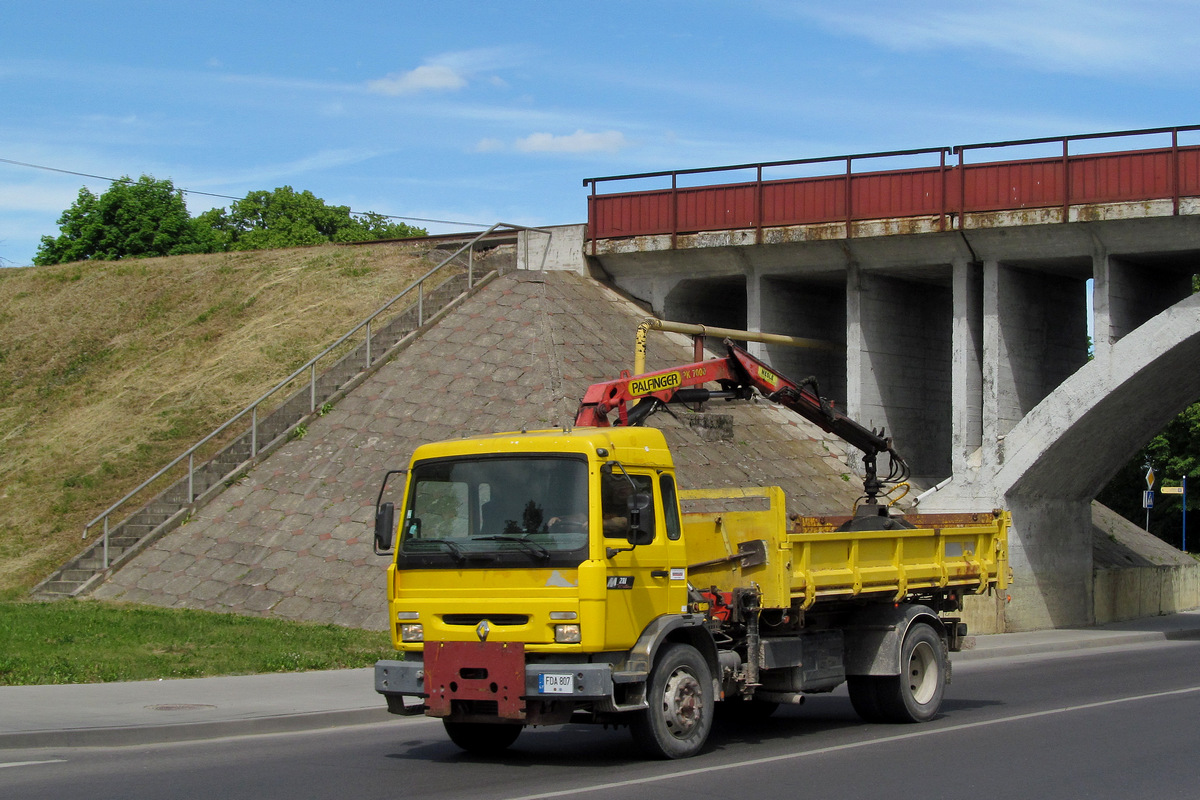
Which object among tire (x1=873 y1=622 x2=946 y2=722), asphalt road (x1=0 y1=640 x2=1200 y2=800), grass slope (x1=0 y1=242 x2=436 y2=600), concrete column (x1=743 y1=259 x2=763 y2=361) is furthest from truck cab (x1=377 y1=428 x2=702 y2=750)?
concrete column (x1=743 y1=259 x2=763 y2=361)

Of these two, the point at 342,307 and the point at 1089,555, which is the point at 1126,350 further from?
the point at 342,307

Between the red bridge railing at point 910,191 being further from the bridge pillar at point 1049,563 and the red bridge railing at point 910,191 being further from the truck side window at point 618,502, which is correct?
the truck side window at point 618,502

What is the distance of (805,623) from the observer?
12.3 metres

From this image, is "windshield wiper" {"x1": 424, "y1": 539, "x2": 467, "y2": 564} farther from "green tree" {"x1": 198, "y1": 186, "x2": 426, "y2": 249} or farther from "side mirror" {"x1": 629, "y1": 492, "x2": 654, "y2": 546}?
"green tree" {"x1": 198, "y1": 186, "x2": 426, "y2": 249}

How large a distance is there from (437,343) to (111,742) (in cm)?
1751

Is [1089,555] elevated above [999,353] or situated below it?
below

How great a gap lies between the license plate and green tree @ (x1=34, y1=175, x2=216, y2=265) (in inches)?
1914

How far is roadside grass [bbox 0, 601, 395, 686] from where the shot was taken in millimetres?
14938

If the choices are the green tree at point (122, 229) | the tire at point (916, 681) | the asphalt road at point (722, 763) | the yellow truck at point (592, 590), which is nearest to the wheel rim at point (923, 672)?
the tire at point (916, 681)

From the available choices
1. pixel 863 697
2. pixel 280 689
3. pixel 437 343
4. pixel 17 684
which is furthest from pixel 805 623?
pixel 437 343

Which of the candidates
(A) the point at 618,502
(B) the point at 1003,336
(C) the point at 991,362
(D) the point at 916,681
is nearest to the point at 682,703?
(A) the point at 618,502

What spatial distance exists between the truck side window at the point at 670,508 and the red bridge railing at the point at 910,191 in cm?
1647

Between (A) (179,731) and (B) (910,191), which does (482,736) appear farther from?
(B) (910,191)

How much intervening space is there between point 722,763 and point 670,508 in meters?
2.08
